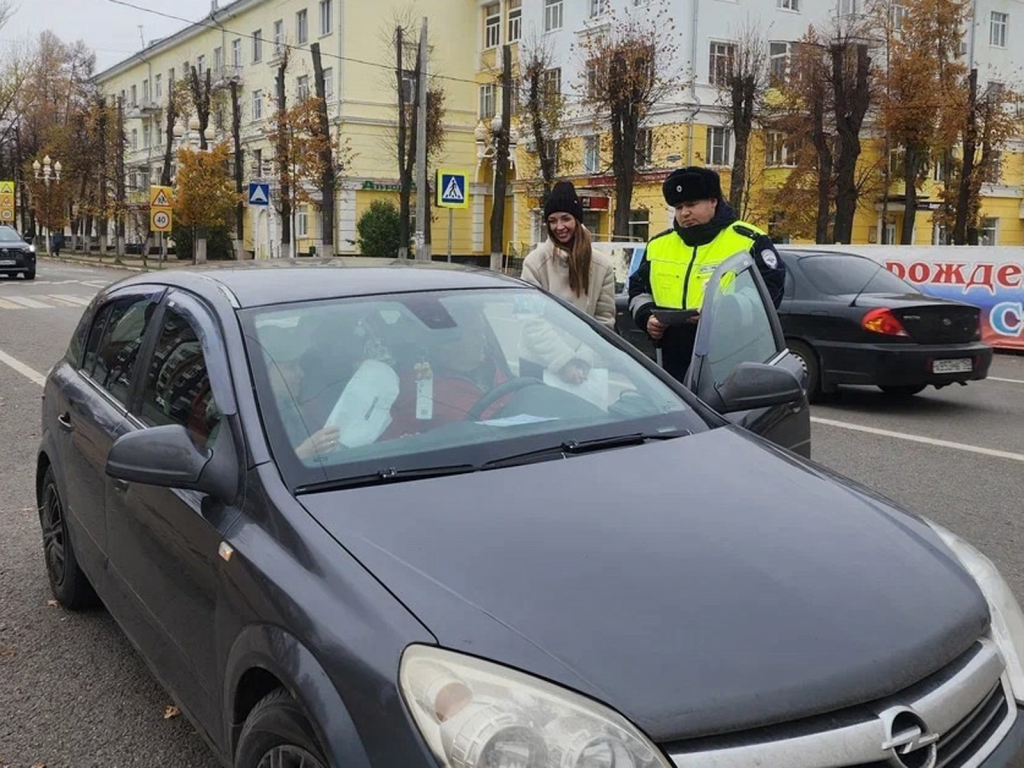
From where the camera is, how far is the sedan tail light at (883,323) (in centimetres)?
935

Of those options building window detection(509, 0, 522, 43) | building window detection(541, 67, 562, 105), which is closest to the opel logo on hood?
building window detection(541, 67, 562, 105)

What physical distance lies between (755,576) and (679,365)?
2.83 m

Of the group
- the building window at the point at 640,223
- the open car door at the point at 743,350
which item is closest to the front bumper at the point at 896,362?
the open car door at the point at 743,350

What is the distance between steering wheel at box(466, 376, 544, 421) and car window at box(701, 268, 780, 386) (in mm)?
964

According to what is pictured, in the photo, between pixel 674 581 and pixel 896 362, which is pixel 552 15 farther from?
pixel 674 581

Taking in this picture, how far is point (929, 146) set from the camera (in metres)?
33.8

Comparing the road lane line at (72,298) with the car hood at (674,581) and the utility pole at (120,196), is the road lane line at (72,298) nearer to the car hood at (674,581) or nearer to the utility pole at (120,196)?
the car hood at (674,581)

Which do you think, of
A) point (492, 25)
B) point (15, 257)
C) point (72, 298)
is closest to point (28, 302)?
point (72, 298)

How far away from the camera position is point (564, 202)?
5.36m

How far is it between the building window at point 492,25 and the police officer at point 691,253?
46245 mm

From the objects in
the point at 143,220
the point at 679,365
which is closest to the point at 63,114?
the point at 143,220

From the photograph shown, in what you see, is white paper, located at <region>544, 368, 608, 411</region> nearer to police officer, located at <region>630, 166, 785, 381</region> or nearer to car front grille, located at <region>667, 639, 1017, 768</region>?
car front grille, located at <region>667, 639, 1017, 768</region>

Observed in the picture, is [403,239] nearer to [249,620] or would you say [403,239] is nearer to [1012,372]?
[1012,372]

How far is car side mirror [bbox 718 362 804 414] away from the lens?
3365mm
